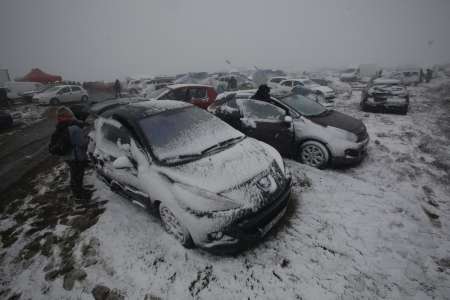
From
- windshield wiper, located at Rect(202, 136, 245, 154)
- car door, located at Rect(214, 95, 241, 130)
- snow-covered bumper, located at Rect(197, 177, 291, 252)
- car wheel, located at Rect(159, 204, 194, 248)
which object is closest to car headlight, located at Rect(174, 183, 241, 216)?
snow-covered bumper, located at Rect(197, 177, 291, 252)

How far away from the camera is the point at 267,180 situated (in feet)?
9.77

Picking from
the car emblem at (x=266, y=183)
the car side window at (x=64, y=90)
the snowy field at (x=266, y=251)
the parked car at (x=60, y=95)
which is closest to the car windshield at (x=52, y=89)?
the parked car at (x=60, y=95)

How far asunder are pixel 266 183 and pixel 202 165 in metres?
0.87

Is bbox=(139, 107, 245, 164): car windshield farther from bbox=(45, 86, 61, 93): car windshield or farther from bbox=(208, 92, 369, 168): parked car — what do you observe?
bbox=(45, 86, 61, 93): car windshield

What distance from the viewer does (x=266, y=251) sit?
3.00 metres

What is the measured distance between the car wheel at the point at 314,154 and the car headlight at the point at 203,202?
3166 mm

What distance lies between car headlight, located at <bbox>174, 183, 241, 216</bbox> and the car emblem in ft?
1.47

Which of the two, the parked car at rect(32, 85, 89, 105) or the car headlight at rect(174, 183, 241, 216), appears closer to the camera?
the car headlight at rect(174, 183, 241, 216)

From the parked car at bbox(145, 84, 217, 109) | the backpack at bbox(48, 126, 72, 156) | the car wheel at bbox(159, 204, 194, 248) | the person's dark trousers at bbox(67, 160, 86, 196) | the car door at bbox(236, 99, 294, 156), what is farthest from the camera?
the parked car at bbox(145, 84, 217, 109)

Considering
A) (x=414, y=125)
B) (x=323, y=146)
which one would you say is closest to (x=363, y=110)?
(x=414, y=125)

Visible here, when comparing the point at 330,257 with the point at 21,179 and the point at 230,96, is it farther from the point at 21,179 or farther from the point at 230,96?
the point at 21,179

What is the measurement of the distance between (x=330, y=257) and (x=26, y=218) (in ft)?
16.0

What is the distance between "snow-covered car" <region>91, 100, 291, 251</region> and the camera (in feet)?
8.61

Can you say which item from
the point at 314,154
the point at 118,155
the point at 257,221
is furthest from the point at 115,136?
the point at 314,154
